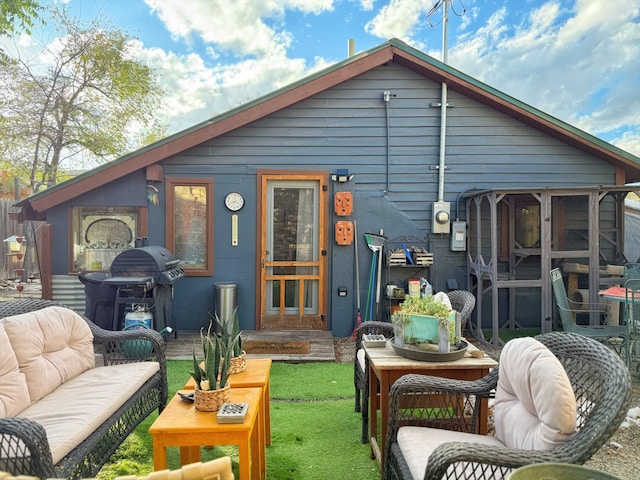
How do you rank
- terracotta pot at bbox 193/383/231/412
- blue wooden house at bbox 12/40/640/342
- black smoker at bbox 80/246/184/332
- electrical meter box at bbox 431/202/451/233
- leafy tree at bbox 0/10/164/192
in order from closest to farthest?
terracotta pot at bbox 193/383/231/412 < black smoker at bbox 80/246/184/332 < blue wooden house at bbox 12/40/640/342 < electrical meter box at bbox 431/202/451/233 < leafy tree at bbox 0/10/164/192

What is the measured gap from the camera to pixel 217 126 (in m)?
5.75

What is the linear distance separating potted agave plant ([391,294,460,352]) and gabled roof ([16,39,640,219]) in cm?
405

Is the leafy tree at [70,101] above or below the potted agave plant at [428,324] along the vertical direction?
above

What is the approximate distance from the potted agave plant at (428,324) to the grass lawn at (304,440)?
0.84m

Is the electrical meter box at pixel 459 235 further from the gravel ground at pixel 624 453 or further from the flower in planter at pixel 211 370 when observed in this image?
the flower in planter at pixel 211 370

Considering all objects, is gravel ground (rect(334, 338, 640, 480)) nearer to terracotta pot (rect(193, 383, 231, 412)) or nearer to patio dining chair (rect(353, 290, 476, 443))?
patio dining chair (rect(353, 290, 476, 443))

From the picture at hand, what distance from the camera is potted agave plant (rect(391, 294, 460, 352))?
8.44 ft

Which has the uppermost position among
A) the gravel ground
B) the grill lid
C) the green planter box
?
the grill lid

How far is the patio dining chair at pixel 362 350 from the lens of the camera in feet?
9.79

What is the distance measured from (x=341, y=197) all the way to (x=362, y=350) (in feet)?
9.76

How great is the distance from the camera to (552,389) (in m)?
1.60

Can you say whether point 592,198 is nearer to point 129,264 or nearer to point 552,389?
point 552,389

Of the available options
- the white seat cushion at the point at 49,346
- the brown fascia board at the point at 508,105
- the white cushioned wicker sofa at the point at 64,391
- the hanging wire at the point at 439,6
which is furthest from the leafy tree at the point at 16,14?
the hanging wire at the point at 439,6

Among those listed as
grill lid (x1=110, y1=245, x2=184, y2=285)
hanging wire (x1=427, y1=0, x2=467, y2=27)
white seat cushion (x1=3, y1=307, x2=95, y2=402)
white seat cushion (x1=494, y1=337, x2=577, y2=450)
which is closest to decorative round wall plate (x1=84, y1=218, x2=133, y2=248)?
grill lid (x1=110, y1=245, x2=184, y2=285)
